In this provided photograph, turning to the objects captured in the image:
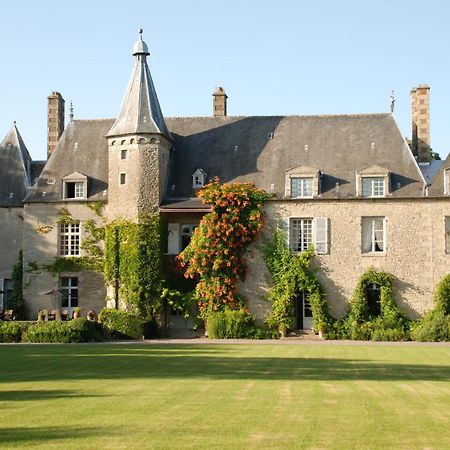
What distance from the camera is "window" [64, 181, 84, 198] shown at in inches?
1581

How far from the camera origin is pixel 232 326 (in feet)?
119

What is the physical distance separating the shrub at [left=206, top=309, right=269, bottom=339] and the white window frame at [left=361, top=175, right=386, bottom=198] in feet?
24.0

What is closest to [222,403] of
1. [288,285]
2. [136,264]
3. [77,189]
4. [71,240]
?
[288,285]

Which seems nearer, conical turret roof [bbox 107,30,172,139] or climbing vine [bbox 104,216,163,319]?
climbing vine [bbox 104,216,163,319]

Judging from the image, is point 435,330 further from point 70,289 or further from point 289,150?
point 70,289

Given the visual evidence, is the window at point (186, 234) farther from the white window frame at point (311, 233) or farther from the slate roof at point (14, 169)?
the slate roof at point (14, 169)

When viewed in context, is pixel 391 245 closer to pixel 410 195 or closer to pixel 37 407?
pixel 410 195

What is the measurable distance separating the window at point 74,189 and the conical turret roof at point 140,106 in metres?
2.89

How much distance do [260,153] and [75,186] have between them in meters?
8.55

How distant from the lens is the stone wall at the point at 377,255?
37.0 metres

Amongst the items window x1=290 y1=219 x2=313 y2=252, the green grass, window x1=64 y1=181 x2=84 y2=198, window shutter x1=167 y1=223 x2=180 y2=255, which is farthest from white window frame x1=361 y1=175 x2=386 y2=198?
the green grass

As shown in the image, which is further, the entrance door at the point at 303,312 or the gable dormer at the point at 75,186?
the gable dormer at the point at 75,186

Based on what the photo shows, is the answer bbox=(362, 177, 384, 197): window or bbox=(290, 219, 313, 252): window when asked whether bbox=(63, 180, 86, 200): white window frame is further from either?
bbox=(362, 177, 384, 197): window

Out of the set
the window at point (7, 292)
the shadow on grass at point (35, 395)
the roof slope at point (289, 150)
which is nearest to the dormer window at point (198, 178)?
the roof slope at point (289, 150)
